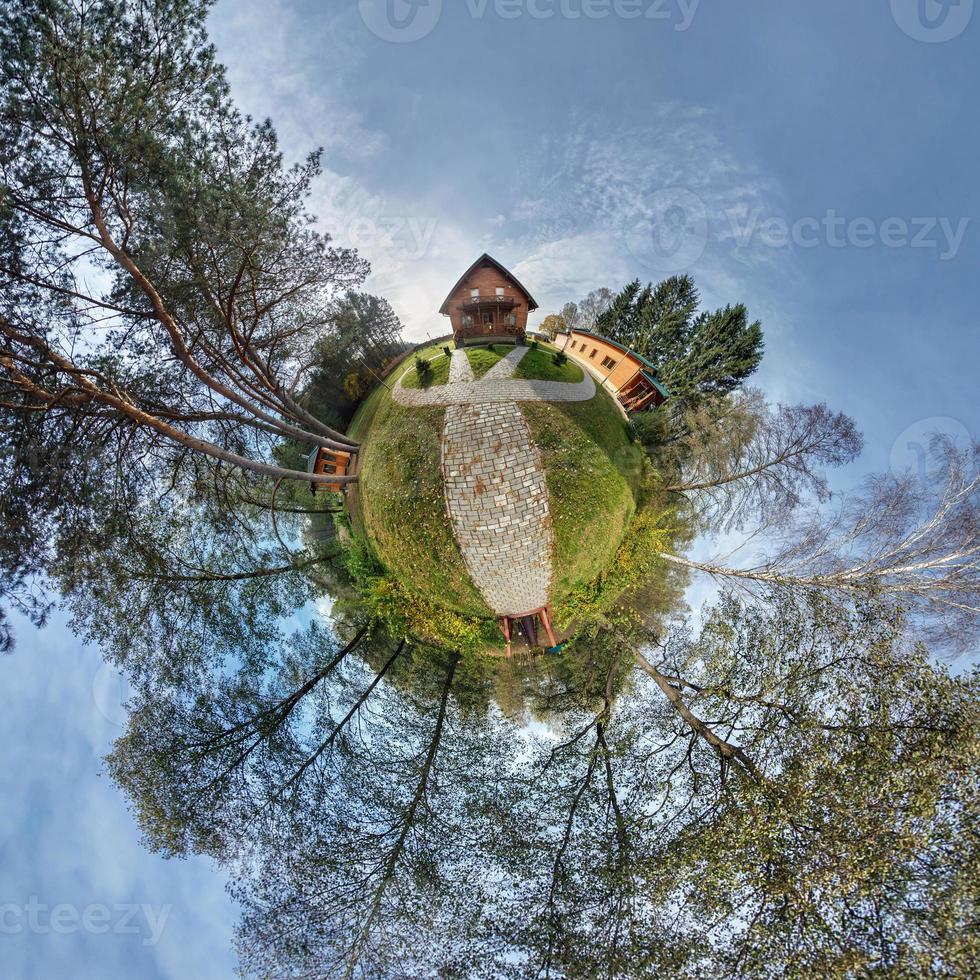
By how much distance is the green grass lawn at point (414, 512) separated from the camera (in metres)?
10.5

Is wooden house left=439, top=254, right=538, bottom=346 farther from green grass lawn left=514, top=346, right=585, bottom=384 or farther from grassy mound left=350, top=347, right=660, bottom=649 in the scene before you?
grassy mound left=350, top=347, right=660, bottom=649

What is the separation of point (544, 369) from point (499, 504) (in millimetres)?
4748

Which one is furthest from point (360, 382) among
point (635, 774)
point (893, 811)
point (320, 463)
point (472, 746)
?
point (893, 811)

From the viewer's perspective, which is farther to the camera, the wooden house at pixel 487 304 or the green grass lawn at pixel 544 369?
the wooden house at pixel 487 304

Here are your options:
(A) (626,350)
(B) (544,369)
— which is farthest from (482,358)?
(A) (626,350)

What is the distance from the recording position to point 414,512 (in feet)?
35.1

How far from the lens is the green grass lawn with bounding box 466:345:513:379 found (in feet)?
38.7

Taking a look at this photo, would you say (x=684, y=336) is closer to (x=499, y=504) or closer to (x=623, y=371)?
(x=623, y=371)

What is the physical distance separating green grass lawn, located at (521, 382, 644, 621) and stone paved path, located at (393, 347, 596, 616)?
0.32 meters

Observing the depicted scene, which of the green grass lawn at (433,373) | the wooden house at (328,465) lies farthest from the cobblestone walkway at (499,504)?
the wooden house at (328,465)

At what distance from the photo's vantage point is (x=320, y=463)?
46.0 ft

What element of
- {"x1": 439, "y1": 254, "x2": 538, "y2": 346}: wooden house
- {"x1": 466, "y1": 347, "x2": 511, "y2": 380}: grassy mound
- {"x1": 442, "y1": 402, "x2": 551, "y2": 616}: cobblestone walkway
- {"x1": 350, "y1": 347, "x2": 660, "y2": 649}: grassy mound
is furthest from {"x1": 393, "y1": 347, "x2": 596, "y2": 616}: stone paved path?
{"x1": 439, "y1": 254, "x2": 538, "y2": 346}: wooden house

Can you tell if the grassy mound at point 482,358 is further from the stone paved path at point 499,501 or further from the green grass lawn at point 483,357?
the stone paved path at point 499,501

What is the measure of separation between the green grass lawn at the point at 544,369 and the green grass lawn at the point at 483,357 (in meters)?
0.74
